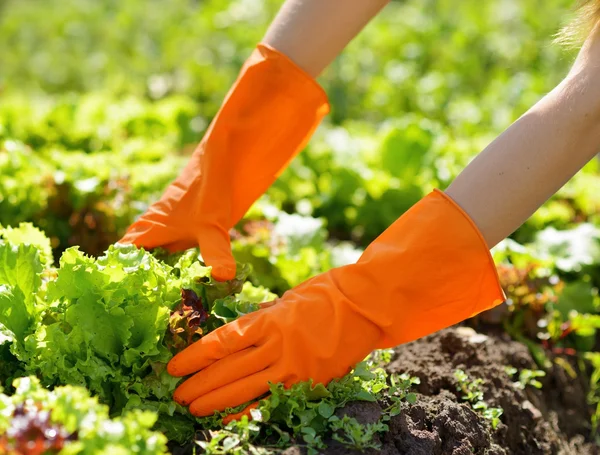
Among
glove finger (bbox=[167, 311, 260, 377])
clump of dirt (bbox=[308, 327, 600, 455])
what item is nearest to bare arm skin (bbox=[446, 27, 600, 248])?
clump of dirt (bbox=[308, 327, 600, 455])

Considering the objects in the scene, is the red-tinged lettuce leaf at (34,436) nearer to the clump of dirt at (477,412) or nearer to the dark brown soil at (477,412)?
the dark brown soil at (477,412)

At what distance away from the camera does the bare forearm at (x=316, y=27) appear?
2609 millimetres

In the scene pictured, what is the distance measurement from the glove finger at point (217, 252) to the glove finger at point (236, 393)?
14.9 inches

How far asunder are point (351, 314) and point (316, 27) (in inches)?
40.3

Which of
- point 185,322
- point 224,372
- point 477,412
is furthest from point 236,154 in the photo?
point 477,412

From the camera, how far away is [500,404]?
8.65 feet

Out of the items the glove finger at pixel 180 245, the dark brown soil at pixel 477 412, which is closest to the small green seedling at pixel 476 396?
the dark brown soil at pixel 477 412

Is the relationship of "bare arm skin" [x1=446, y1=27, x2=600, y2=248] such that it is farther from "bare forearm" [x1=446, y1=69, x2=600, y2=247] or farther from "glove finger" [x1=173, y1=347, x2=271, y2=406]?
"glove finger" [x1=173, y1=347, x2=271, y2=406]

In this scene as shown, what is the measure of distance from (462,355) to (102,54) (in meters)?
4.74

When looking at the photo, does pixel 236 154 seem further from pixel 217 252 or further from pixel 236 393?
pixel 236 393

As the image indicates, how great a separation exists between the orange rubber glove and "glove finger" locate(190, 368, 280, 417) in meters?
0.56

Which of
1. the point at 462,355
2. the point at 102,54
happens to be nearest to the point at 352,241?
the point at 462,355

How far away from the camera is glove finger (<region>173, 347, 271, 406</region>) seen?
6.89 ft

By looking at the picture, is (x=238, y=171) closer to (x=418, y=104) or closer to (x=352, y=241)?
(x=352, y=241)
